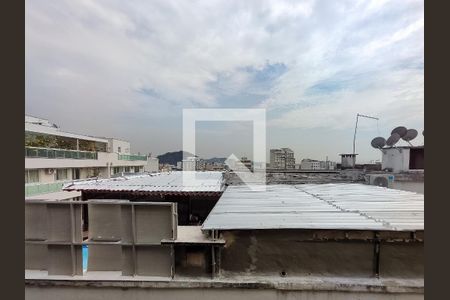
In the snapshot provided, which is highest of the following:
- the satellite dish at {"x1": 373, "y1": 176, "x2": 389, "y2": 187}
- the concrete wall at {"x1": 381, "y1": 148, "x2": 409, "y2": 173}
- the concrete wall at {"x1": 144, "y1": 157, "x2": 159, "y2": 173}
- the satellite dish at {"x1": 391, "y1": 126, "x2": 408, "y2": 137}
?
the satellite dish at {"x1": 391, "y1": 126, "x2": 408, "y2": 137}

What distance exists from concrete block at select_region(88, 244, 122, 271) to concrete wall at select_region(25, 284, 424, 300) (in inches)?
12.3

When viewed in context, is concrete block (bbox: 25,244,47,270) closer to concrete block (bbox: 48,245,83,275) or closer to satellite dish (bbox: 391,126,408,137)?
concrete block (bbox: 48,245,83,275)

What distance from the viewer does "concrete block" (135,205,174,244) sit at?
13.0 feet

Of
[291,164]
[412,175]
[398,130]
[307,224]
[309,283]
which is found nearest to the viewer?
[309,283]

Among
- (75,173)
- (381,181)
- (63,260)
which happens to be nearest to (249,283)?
(63,260)

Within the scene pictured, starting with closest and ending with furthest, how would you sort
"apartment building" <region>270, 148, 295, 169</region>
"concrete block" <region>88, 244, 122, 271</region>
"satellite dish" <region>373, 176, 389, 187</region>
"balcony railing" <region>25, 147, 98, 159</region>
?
"concrete block" <region>88, 244, 122, 271</region> < "satellite dish" <region>373, 176, 389, 187</region> < "balcony railing" <region>25, 147, 98, 159</region> < "apartment building" <region>270, 148, 295, 169</region>

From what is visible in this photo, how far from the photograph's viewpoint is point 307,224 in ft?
13.0

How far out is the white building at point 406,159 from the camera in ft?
47.9

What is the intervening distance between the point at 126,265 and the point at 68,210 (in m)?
1.29

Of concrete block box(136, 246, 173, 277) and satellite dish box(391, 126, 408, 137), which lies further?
satellite dish box(391, 126, 408, 137)

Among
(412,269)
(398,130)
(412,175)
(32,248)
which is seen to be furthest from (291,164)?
(32,248)

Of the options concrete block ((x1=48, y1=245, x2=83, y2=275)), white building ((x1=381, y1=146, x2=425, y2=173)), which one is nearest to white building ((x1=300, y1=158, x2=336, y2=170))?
white building ((x1=381, y1=146, x2=425, y2=173))

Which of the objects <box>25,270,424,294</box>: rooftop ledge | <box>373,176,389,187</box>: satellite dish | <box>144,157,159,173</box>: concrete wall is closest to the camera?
<box>25,270,424,294</box>: rooftop ledge

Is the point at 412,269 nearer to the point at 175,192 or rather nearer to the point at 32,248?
the point at 32,248
